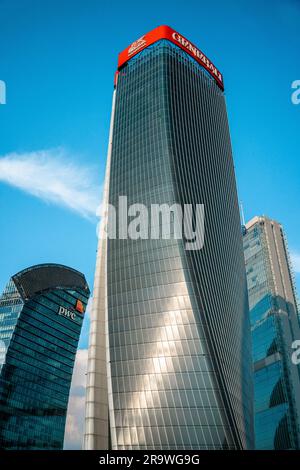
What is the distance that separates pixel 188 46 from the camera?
129 m

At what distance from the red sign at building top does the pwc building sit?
114 cm

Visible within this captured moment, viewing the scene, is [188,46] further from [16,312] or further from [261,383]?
[261,383]

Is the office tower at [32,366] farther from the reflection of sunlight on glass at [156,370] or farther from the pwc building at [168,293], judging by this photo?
the reflection of sunlight on glass at [156,370]

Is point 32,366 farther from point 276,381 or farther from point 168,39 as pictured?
point 168,39

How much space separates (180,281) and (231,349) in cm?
1968

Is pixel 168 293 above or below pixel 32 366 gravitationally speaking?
below

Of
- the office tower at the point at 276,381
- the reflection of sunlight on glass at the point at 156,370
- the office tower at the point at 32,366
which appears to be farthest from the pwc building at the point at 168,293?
the office tower at the point at 32,366

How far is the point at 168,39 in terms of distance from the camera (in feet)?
403

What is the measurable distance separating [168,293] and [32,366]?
12524cm

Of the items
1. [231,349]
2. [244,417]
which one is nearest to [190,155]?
[231,349]

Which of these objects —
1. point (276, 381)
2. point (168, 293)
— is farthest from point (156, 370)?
point (276, 381)

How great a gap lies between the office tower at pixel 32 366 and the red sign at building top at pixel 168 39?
109376 millimetres

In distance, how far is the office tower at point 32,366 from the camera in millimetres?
169500

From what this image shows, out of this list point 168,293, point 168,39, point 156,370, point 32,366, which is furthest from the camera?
point 32,366
